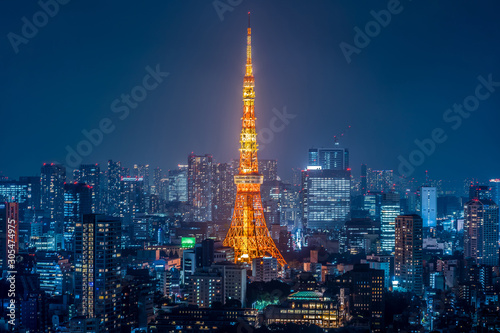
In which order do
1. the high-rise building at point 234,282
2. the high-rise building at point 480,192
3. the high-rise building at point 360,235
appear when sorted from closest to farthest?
the high-rise building at point 234,282, the high-rise building at point 360,235, the high-rise building at point 480,192

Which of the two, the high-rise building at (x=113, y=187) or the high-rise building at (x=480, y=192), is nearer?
the high-rise building at (x=480, y=192)

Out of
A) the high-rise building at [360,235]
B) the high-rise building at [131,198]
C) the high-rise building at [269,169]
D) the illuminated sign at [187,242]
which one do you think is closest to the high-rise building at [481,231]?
the high-rise building at [360,235]

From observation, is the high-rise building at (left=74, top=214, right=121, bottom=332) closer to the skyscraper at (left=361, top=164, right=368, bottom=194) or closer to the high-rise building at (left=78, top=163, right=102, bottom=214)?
the high-rise building at (left=78, top=163, right=102, bottom=214)

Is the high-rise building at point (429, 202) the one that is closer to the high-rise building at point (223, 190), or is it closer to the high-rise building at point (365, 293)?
the high-rise building at point (223, 190)

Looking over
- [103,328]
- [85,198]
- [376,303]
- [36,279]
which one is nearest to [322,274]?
[376,303]

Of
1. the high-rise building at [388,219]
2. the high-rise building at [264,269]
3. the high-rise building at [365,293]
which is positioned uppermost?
the high-rise building at [388,219]

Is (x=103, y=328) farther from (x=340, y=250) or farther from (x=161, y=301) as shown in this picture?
(x=340, y=250)

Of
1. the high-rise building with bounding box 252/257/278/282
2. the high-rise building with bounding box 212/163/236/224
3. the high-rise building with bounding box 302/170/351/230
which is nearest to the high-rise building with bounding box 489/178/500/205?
the high-rise building with bounding box 302/170/351/230
